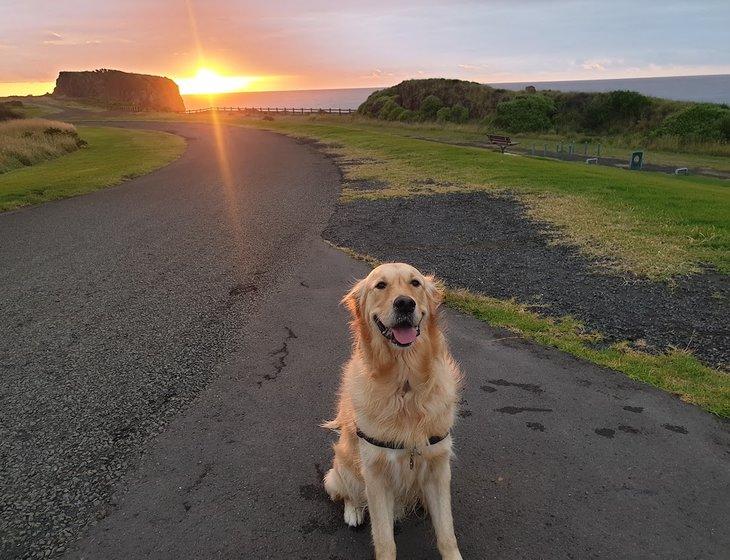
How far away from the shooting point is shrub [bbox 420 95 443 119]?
50.6m

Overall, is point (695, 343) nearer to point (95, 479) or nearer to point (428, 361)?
point (428, 361)

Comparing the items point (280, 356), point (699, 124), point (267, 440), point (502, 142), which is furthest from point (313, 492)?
point (699, 124)

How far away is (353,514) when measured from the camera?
3.54 meters

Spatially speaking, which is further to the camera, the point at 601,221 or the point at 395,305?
the point at 601,221

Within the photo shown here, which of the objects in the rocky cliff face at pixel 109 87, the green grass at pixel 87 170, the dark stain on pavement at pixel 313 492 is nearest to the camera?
the dark stain on pavement at pixel 313 492

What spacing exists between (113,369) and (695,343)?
281 inches

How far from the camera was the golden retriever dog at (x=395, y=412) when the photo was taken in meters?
3.18

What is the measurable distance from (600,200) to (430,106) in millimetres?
40882

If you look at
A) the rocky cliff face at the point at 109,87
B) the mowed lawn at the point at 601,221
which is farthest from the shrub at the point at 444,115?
the rocky cliff face at the point at 109,87

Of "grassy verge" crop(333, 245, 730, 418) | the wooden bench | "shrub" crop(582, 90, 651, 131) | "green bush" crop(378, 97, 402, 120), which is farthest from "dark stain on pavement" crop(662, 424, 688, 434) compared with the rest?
"green bush" crop(378, 97, 402, 120)

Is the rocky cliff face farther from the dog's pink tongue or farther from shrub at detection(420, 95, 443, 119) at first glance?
the dog's pink tongue

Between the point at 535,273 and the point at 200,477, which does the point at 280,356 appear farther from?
the point at 535,273

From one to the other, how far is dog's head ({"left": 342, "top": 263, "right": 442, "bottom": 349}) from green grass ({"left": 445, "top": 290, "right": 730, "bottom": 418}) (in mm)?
2998

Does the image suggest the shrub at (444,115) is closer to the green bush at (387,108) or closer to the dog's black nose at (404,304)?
the green bush at (387,108)
